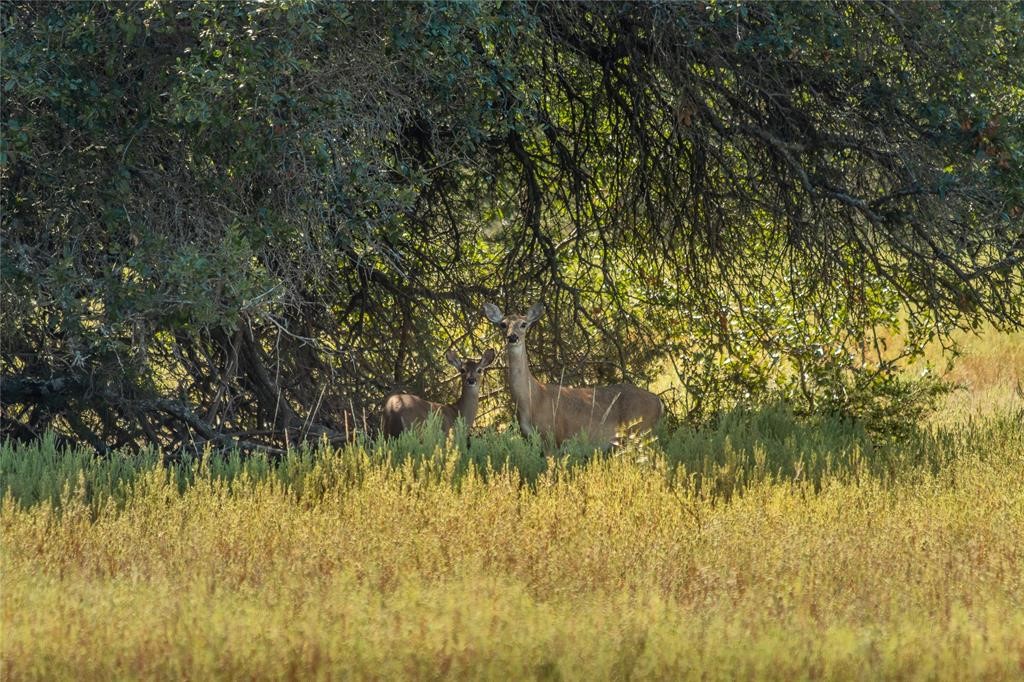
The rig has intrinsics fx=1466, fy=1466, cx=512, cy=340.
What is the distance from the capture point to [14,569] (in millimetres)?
6605

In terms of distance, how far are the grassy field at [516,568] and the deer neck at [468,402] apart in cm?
181

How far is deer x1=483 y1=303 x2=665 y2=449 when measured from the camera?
448 inches

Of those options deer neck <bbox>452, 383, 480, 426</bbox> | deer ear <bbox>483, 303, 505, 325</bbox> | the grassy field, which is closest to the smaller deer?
deer neck <bbox>452, 383, 480, 426</bbox>

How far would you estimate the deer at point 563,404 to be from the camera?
37.3ft

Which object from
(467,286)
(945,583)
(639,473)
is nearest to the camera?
(945,583)

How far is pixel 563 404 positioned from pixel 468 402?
0.77 metres

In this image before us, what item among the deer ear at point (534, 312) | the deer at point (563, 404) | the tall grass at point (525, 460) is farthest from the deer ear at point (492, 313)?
the tall grass at point (525, 460)

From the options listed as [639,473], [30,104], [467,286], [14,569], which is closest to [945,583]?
[639,473]

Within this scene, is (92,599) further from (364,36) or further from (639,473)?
(364,36)

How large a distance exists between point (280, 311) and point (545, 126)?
354 cm

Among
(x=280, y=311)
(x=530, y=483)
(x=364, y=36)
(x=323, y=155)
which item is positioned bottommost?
(x=530, y=483)

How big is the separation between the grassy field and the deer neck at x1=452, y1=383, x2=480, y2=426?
1.81m

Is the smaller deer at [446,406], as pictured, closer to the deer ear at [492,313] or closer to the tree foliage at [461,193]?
the deer ear at [492,313]

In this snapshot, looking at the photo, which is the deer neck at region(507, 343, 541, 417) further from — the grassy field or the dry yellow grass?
the dry yellow grass
